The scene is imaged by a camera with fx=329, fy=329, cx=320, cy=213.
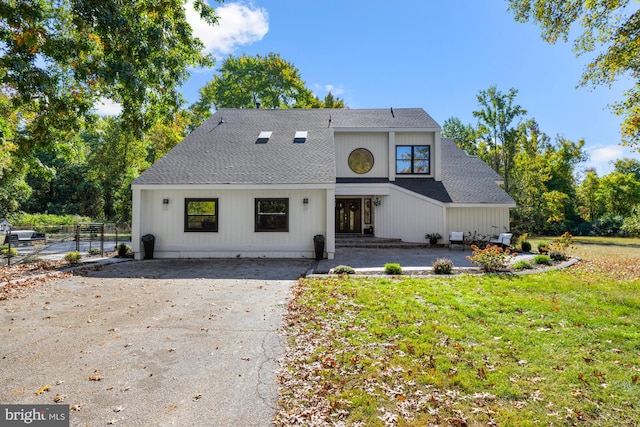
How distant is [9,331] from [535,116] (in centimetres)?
4203

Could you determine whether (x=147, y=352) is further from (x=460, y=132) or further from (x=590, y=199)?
(x=460, y=132)

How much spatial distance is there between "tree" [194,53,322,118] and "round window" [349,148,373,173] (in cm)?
1744

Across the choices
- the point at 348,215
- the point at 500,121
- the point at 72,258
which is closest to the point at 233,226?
the point at 72,258

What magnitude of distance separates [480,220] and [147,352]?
16.4 meters

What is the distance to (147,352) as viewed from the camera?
15.0ft

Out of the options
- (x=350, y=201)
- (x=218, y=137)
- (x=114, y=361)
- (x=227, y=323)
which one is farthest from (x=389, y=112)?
(x=114, y=361)

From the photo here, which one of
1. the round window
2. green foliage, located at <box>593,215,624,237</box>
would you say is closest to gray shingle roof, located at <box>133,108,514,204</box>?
the round window

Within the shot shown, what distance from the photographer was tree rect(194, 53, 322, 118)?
3278 cm

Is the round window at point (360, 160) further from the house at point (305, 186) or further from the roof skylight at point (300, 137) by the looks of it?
the roof skylight at point (300, 137)

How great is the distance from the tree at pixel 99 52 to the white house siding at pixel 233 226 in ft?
14.3

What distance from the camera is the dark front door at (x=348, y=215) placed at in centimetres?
1884

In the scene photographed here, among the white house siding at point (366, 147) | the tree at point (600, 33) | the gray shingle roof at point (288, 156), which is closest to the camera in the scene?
the tree at point (600, 33)

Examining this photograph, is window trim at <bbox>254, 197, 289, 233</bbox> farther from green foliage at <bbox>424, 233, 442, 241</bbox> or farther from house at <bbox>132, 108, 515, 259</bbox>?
green foliage at <bbox>424, 233, 442, 241</bbox>

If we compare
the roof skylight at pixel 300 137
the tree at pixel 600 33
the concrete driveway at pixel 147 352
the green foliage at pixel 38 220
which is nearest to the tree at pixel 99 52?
the concrete driveway at pixel 147 352
